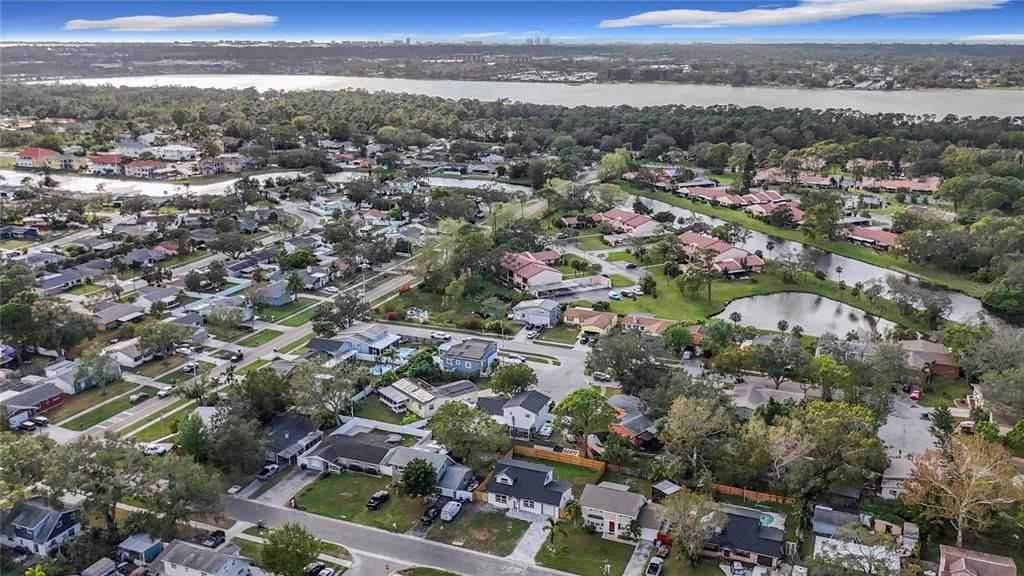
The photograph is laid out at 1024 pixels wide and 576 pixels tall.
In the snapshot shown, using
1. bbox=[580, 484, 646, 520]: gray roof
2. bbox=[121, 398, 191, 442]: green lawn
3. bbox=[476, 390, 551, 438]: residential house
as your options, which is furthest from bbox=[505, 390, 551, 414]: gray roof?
bbox=[121, 398, 191, 442]: green lawn

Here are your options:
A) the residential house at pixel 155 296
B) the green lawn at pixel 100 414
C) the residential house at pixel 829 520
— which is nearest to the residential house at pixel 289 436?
the green lawn at pixel 100 414

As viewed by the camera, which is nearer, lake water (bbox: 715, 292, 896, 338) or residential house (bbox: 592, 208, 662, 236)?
lake water (bbox: 715, 292, 896, 338)

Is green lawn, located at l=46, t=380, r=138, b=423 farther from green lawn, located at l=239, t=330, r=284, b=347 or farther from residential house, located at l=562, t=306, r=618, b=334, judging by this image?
residential house, located at l=562, t=306, r=618, b=334

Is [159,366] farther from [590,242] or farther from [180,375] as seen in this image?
[590,242]

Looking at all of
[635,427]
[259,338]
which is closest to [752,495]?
[635,427]

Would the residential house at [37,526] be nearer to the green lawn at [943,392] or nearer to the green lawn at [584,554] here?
the green lawn at [584,554]

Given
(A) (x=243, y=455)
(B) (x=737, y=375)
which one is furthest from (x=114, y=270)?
(B) (x=737, y=375)
